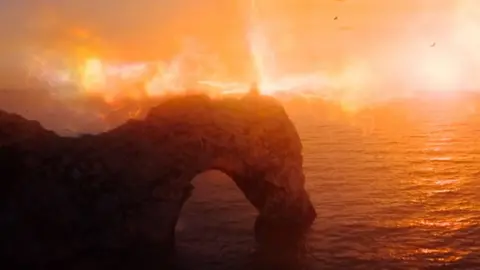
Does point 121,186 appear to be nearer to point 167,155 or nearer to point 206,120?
point 167,155

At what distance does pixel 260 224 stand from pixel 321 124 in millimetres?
81066

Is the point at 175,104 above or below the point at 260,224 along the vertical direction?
above

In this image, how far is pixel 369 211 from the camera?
56.7m

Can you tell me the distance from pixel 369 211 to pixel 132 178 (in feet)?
85.9

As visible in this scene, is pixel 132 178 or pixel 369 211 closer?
pixel 132 178

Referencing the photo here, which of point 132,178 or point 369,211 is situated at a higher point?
point 132,178

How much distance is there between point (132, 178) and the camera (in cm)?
4203

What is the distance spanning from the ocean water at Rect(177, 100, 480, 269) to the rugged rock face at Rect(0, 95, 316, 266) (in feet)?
10.7

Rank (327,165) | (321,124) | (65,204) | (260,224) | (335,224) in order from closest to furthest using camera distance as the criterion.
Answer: (65,204) → (260,224) → (335,224) → (327,165) → (321,124)

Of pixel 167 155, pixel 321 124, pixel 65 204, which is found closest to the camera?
pixel 65 204

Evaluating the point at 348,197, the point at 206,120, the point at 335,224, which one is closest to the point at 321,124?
the point at 348,197

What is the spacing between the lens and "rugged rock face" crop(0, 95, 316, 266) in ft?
130

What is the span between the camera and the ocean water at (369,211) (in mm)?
43656

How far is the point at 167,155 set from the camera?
43.2 metres
